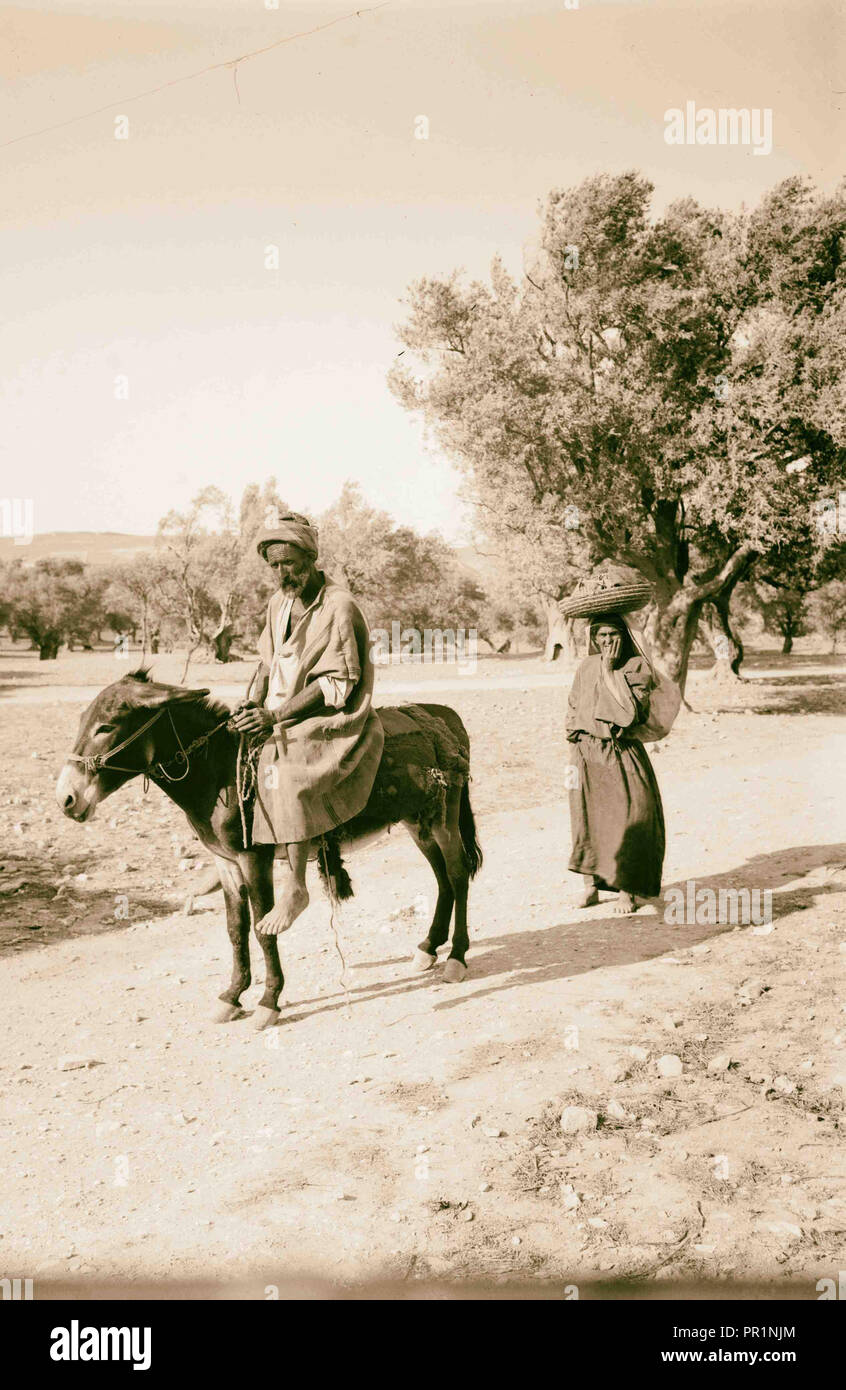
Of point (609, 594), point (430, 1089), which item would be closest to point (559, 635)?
point (609, 594)

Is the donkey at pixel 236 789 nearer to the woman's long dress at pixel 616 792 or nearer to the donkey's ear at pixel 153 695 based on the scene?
the donkey's ear at pixel 153 695

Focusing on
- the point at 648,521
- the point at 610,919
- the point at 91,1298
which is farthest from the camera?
the point at 648,521

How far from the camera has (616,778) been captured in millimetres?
7176

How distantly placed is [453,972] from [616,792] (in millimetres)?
1890

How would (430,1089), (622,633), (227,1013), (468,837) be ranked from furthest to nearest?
(622,633) → (468,837) → (227,1013) → (430,1089)

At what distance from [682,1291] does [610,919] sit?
362cm

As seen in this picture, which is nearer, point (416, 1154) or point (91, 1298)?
point (91, 1298)

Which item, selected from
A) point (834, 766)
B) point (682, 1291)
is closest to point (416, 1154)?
point (682, 1291)

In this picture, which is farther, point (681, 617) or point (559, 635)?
point (559, 635)

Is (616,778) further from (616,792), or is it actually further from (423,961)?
(423,961)
